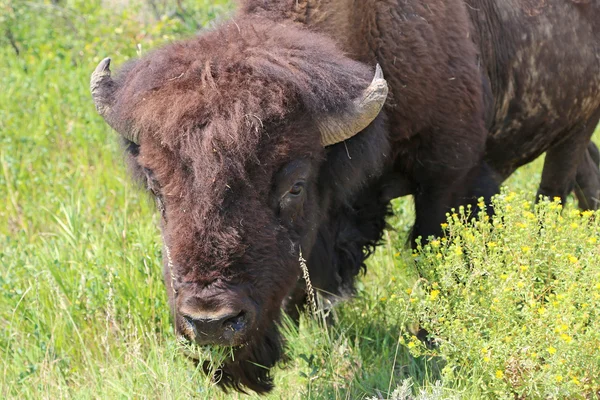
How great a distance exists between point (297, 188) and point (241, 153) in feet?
1.39

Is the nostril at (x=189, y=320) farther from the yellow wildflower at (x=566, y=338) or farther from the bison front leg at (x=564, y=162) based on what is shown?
the bison front leg at (x=564, y=162)

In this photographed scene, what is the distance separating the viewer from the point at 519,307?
3869mm

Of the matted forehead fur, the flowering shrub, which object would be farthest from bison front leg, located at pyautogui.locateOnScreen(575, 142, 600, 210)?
the matted forehead fur

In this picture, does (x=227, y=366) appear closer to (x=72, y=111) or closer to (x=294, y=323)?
(x=294, y=323)

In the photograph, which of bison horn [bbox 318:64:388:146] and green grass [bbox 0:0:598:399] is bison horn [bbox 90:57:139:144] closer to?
green grass [bbox 0:0:598:399]

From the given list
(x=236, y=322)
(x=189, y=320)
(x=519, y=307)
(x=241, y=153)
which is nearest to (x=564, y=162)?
(x=519, y=307)

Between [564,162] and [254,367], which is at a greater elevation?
[254,367]

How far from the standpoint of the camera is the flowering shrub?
3.56 m

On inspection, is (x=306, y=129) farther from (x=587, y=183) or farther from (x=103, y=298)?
(x=587, y=183)

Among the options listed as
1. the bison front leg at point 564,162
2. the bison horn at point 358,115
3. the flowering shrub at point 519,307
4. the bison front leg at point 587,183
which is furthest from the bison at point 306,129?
the bison front leg at point 587,183

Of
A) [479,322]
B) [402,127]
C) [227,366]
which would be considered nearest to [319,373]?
[227,366]

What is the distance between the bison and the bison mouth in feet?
0.04

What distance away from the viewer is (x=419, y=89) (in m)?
4.52

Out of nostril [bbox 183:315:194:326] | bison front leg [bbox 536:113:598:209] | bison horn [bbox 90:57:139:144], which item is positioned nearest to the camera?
nostril [bbox 183:315:194:326]
